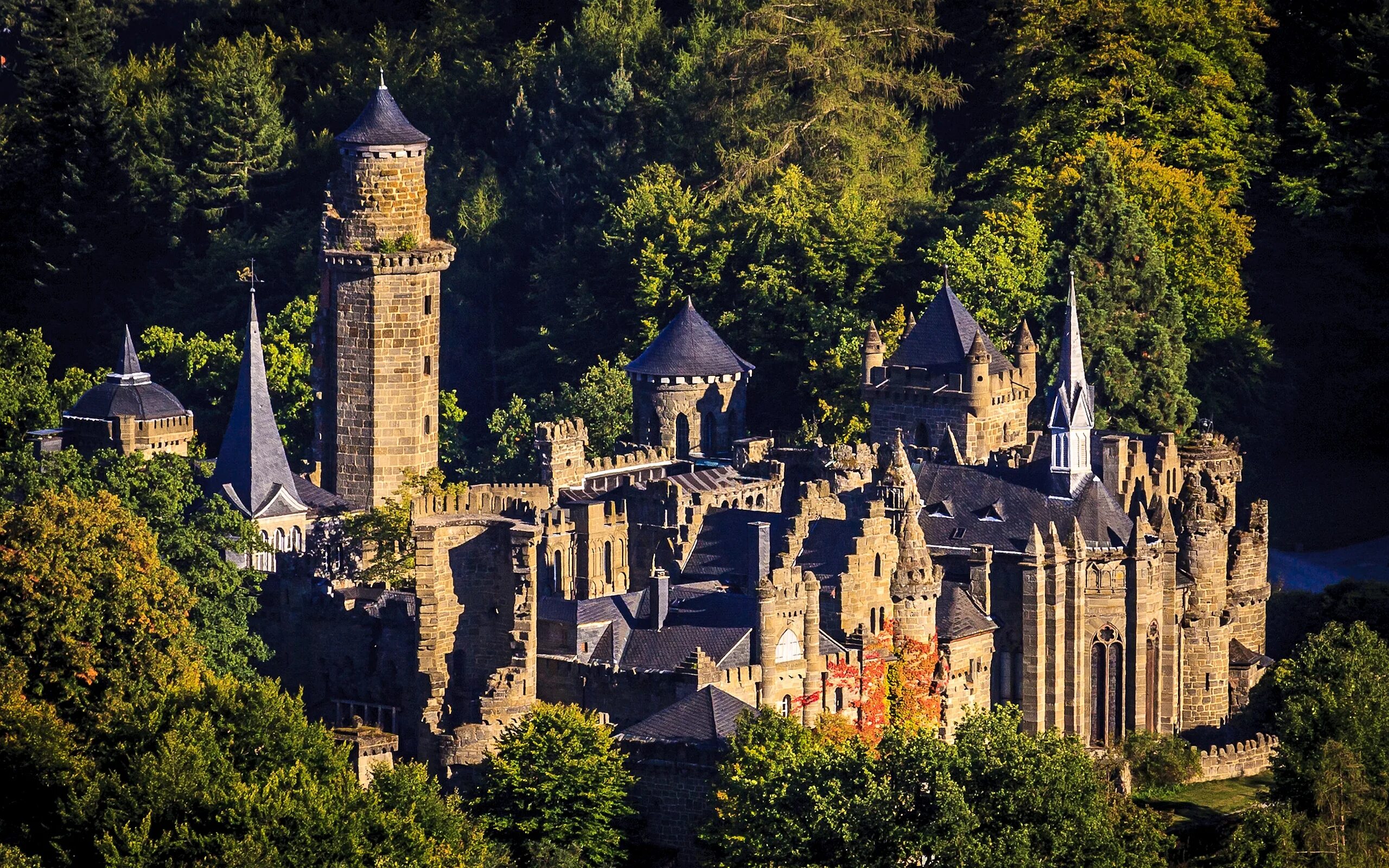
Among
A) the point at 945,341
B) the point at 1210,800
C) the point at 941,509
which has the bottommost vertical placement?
the point at 1210,800

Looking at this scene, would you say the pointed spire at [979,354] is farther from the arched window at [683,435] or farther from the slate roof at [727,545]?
the arched window at [683,435]

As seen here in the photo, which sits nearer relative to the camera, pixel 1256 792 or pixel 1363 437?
pixel 1256 792

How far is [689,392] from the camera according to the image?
134 meters

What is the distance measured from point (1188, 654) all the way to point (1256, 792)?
918 cm

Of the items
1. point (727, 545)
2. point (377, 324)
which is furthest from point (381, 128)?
point (727, 545)

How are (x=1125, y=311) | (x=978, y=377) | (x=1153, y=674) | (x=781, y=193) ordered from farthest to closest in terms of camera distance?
(x=781, y=193)
(x=1125, y=311)
(x=978, y=377)
(x=1153, y=674)

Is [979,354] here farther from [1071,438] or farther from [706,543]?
[706,543]

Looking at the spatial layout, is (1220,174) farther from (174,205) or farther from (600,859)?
(600,859)

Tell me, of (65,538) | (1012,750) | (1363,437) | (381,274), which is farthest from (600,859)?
(1363,437)

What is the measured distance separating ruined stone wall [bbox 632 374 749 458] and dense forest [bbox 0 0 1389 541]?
91.7 inches

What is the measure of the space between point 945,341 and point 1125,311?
30.4 ft

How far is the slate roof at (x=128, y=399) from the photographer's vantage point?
126562mm

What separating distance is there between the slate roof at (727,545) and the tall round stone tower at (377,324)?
12710 mm

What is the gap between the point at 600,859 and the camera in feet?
329
